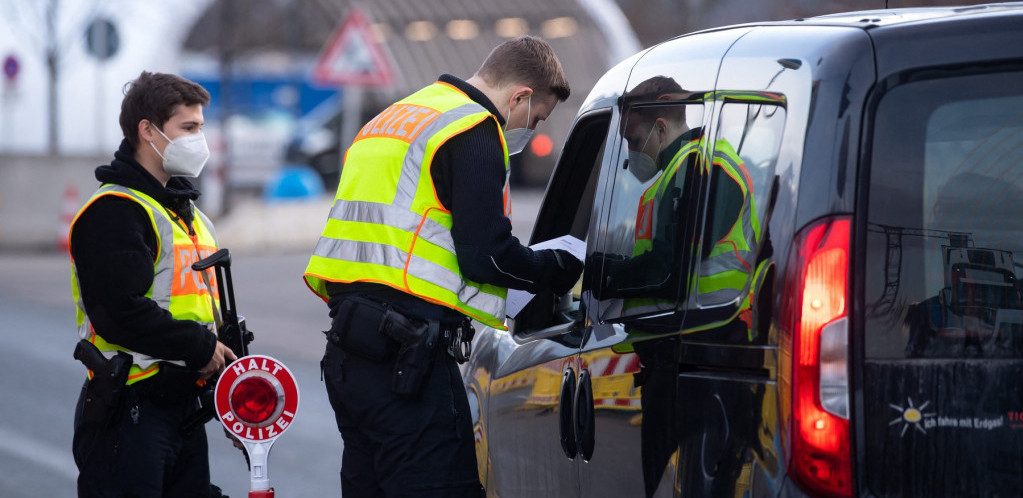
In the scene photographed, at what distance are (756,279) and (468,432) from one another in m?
1.13

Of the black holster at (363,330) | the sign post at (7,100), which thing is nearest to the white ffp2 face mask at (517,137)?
the black holster at (363,330)

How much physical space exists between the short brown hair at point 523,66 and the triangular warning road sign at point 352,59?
13.4 metres

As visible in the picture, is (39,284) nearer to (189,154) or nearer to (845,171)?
(189,154)

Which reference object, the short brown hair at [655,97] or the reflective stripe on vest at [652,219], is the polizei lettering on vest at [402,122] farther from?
the reflective stripe on vest at [652,219]

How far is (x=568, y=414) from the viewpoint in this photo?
3434mm

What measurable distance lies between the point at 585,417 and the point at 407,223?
0.65m

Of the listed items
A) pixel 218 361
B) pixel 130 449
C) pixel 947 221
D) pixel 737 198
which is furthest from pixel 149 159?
pixel 947 221

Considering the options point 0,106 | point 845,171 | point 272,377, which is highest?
point 0,106

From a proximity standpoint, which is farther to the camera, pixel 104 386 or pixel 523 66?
pixel 104 386

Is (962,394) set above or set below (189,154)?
below

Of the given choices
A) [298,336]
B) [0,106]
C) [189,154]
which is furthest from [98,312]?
[0,106]

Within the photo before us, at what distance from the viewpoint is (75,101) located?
A: 85.4 ft

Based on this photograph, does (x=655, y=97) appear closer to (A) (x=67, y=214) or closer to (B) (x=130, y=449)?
(B) (x=130, y=449)

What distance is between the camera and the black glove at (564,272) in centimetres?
359
